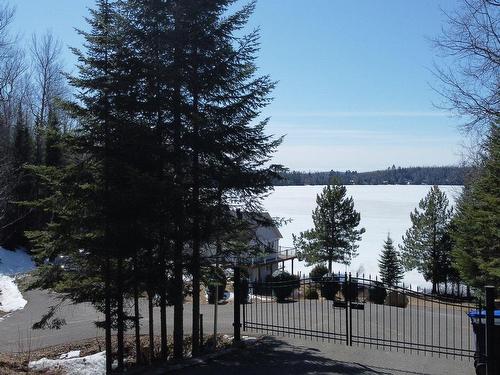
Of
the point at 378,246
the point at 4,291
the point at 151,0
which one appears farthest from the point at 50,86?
the point at 378,246

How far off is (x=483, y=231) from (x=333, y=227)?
17183mm

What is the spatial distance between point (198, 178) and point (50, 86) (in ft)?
118

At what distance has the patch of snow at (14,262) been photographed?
26688mm

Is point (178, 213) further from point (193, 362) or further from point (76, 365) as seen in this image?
point (76, 365)

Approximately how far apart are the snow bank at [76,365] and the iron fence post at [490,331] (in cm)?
684

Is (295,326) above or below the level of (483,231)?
below

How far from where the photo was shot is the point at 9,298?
20406 millimetres

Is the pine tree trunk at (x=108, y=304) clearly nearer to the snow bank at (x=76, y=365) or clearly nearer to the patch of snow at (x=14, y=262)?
the snow bank at (x=76, y=365)

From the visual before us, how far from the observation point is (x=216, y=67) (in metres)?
9.39

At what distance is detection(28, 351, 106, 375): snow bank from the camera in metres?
9.98

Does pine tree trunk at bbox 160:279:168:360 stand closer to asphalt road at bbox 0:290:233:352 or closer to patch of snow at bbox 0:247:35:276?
asphalt road at bbox 0:290:233:352

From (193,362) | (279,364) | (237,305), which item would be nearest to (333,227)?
(237,305)

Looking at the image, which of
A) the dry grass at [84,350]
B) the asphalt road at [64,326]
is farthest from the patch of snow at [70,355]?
the asphalt road at [64,326]

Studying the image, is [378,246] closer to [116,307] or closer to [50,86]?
[50,86]
